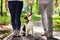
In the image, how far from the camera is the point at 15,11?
2.24 m

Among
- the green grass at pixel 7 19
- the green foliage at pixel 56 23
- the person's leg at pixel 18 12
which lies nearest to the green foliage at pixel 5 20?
the green grass at pixel 7 19

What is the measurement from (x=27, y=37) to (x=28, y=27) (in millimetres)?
115

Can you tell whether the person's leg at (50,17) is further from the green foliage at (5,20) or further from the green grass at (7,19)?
the green foliage at (5,20)

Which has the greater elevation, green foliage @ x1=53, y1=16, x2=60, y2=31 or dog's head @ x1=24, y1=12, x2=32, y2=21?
dog's head @ x1=24, y1=12, x2=32, y2=21

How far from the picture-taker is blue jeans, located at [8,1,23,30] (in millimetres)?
2225

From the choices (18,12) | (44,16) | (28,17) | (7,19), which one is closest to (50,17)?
(44,16)

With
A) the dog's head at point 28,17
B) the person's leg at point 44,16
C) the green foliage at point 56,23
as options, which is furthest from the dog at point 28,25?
the green foliage at point 56,23

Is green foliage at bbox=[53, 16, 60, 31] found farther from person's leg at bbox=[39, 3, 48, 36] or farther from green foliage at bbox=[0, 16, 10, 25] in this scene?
green foliage at bbox=[0, 16, 10, 25]

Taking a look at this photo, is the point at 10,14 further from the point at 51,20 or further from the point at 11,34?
the point at 51,20

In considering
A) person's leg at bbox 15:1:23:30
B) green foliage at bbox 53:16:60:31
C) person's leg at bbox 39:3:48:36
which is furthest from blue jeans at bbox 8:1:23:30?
green foliage at bbox 53:16:60:31

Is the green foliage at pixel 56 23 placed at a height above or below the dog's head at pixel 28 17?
below

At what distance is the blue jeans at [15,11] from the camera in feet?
7.30

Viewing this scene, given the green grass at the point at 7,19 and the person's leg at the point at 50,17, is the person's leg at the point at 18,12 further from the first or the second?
the person's leg at the point at 50,17

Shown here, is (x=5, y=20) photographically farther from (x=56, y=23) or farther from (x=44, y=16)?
(x=56, y=23)
